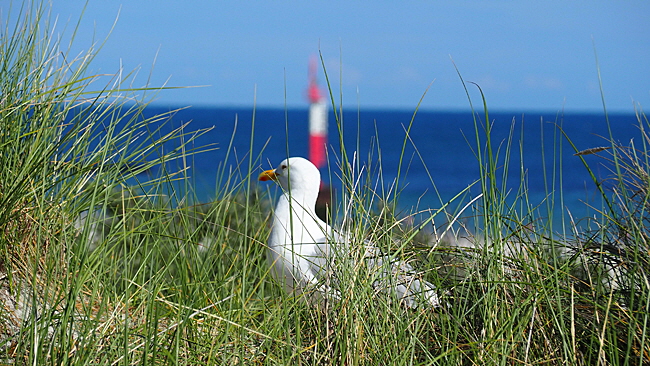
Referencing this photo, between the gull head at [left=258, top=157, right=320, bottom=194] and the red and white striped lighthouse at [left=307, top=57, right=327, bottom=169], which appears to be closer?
the gull head at [left=258, top=157, right=320, bottom=194]

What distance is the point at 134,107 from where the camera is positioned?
75.6 inches

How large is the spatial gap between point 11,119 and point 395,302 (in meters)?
1.10

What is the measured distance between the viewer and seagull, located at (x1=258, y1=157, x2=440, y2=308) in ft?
4.85

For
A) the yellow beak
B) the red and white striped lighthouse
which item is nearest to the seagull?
the yellow beak

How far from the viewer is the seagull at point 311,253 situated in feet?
4.85

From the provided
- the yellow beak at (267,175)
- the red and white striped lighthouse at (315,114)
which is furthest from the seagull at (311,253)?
the red and white striped lighthouse at (315,114)

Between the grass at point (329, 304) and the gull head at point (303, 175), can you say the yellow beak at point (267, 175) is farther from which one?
the grass at point (329, 304)

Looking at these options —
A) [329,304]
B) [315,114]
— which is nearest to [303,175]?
[329,304]

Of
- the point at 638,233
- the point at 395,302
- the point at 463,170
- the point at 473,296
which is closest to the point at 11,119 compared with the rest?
the point at 395,302

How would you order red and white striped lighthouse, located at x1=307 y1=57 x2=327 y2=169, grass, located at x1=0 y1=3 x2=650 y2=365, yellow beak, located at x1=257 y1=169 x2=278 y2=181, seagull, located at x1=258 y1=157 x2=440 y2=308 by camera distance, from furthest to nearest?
red and white striped lighthouse, located at x1=307 y1=57 x2=327 y2=169, yellow beak, located at x1=257 y1=169 x2=278 y2=181, seagull, located at x1=258 y1=157 x2=440 y2=308, grass, located at x1=0 y1=3 x2=650 y2=365

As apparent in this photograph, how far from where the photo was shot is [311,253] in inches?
104

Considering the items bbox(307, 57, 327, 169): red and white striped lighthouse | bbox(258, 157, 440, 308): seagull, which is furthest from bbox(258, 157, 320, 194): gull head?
bbox(307, 57, 327, 169): red and white striped lighthouse

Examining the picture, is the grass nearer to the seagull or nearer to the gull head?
the seagull

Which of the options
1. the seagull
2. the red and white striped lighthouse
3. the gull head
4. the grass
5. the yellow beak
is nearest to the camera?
the grass
